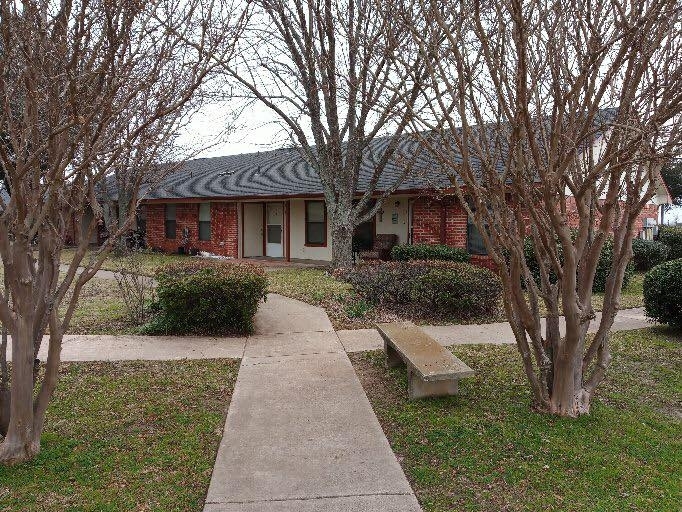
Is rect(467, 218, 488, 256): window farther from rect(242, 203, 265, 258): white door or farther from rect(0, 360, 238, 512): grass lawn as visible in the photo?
rect(0, 360, 238, 512): grass lawn

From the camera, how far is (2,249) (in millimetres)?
3365

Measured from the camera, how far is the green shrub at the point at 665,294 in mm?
7508

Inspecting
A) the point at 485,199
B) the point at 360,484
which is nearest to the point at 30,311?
the point at 360,484

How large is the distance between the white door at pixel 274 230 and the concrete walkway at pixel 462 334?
11.9 metres

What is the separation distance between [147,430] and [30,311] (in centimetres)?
139

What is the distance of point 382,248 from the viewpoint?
16094 mm

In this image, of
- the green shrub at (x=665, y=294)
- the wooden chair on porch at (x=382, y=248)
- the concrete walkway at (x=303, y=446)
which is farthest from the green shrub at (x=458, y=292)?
the wooden chair on porch at (x=382, y=248)

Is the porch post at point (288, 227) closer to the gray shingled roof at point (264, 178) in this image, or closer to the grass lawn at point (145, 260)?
the gray shingled roof at point (264, 178)

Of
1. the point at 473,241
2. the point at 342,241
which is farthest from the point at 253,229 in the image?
the point at 473,241

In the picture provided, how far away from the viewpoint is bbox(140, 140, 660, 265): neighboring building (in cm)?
1505

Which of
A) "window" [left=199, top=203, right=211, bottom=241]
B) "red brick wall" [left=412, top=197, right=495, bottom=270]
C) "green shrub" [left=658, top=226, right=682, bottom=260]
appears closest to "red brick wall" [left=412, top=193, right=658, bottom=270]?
"red brick wall" [left=412, top=197, right=495, bottom=270]

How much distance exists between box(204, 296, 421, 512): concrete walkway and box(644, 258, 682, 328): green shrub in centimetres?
474

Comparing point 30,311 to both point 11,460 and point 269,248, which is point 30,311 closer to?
point 11,460

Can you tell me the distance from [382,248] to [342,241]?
2242mm
